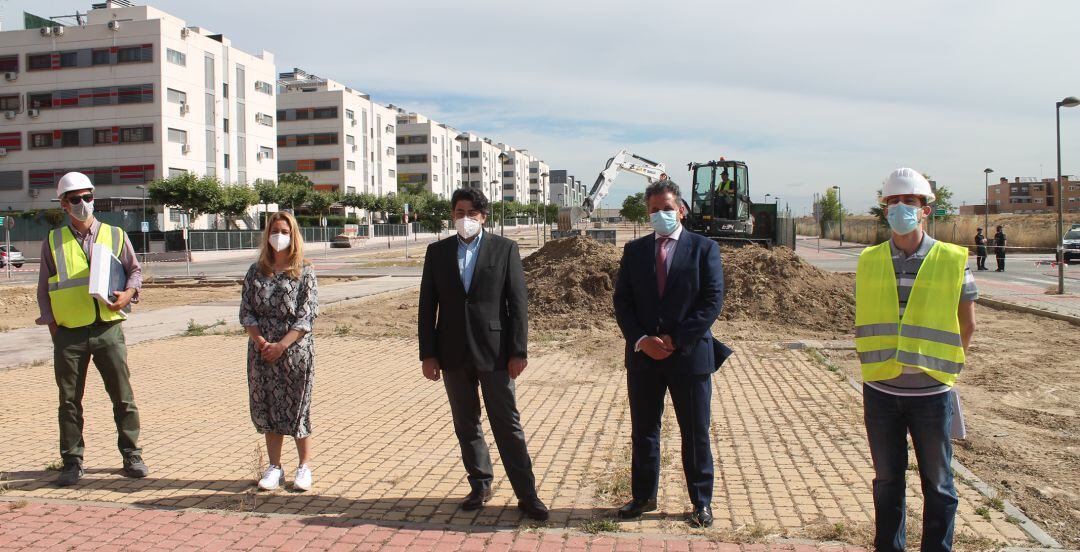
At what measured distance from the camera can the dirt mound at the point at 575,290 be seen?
14.9m

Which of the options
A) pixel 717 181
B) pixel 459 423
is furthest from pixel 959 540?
pixel 717 181

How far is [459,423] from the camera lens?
481 cm

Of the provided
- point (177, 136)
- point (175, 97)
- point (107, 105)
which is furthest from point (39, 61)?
point (177, 136)

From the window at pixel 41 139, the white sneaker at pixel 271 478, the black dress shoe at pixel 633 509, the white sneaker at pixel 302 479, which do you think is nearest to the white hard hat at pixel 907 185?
the black dress shoe at pixel 633 509

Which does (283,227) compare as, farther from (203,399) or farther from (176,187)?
(176,187)

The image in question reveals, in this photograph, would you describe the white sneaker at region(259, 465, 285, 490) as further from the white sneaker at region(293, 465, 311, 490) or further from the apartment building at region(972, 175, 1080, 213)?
the apartment building at region(972, 175, 1080, 213)

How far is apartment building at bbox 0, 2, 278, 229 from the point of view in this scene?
5566cm

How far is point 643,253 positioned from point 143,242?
5176cm

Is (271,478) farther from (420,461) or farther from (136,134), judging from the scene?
(136,134)

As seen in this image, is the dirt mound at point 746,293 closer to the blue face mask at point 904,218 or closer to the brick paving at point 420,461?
the brick paving at point 420,461

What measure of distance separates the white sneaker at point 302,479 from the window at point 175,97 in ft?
189

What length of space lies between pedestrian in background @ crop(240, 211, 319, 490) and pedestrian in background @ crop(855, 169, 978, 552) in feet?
10.7

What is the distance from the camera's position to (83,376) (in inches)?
219

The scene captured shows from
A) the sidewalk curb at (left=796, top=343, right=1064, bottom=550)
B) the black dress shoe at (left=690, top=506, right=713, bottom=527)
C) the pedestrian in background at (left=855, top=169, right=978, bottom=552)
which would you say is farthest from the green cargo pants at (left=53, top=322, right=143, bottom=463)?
the sidewalk curb at (left=796, top=343, right=1064, bottom=550)
